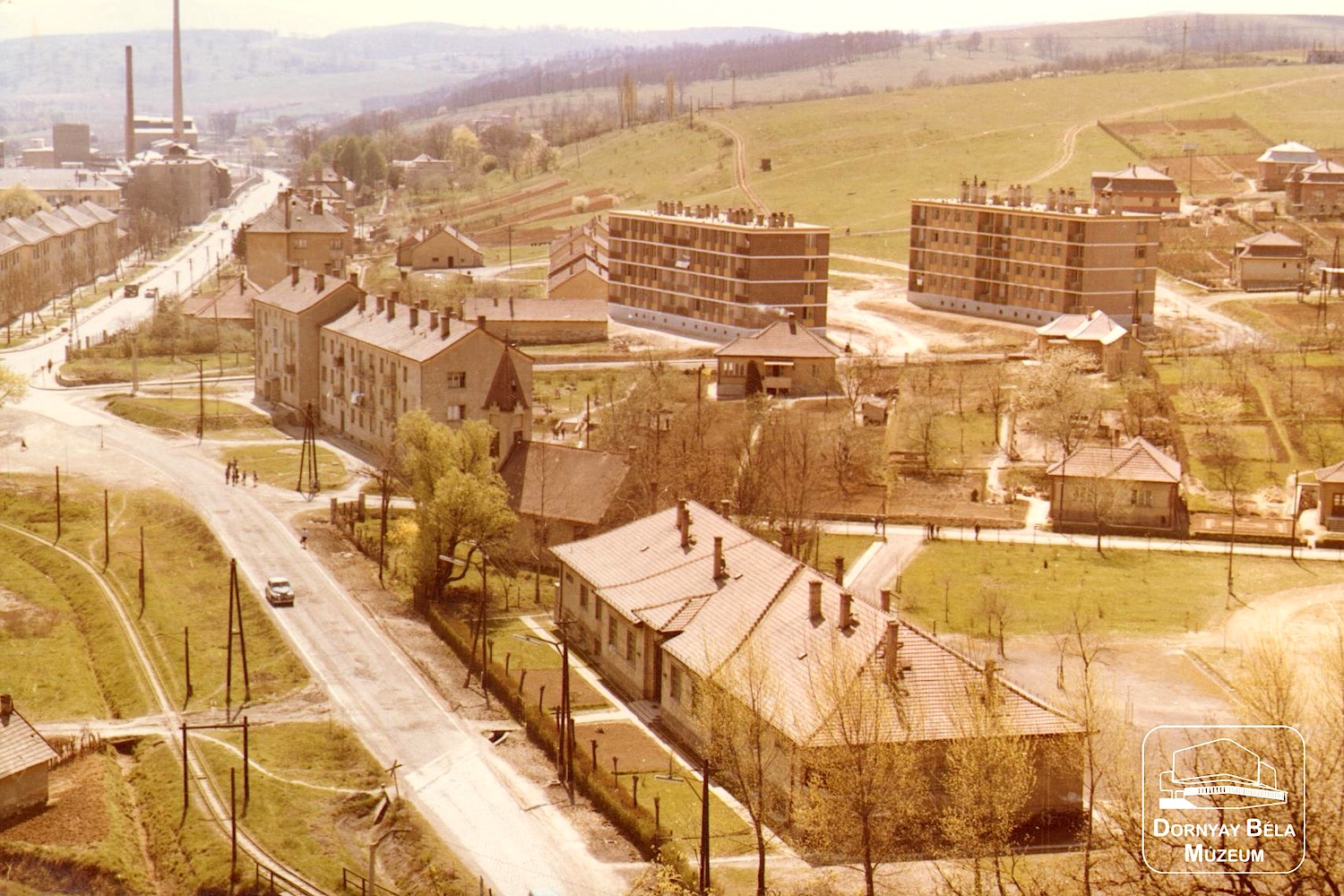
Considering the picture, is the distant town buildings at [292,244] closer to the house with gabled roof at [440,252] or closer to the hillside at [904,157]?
the house with gabled roof at [440,252]

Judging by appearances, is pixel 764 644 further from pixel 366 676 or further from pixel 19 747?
pixel 19 747

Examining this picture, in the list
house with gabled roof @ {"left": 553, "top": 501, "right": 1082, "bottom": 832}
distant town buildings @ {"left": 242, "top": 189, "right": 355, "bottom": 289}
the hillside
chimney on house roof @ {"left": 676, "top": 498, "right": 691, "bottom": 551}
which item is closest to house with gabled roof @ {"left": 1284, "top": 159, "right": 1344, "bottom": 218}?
the hillside

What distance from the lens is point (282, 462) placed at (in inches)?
3292

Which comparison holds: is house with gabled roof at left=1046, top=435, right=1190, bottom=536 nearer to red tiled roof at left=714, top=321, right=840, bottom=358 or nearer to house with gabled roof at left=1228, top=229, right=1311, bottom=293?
red tiled roof at left=714, top=321, right=840, bottom=358

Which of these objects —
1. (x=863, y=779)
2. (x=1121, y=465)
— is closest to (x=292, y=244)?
(x=1121, y=465)

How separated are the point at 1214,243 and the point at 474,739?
102 meters

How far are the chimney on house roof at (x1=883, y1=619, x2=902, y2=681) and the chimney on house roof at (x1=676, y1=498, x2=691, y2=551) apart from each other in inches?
505

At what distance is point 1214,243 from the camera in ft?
447

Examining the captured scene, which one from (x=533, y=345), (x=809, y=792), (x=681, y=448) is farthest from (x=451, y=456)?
(x=533, y=345)

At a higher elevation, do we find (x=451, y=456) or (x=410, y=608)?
(x=451, y=456)

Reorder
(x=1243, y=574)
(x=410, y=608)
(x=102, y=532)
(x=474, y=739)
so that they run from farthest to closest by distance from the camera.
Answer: (x=102, y=532)
(x=1243, y=574)
(x=410, y=608)
(x=474, y=739)

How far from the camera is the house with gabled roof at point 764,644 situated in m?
41.6

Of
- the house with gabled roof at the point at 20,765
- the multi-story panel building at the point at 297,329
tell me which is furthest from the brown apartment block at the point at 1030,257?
the house with gabled roof at the point at 20,765

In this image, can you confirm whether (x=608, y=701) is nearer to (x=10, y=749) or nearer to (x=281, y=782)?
(x=281, y=782)
